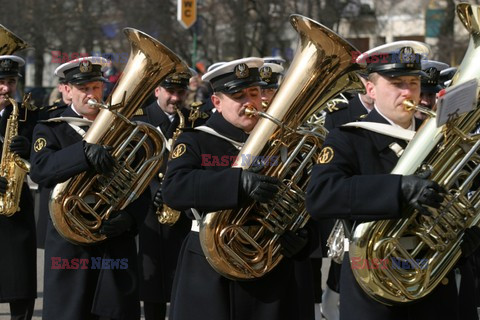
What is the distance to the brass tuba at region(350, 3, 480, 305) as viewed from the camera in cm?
499

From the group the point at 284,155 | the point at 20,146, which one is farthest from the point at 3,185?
the point at 284,155

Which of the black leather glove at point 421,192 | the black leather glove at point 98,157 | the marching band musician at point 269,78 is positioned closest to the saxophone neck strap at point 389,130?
the black leather glove at point 421,192

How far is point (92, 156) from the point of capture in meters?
6.57

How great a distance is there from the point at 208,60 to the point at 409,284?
2611cm

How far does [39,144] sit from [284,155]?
1988 mm

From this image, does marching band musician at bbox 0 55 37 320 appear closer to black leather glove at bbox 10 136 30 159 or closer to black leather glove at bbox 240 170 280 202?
black leather glove at bbox 10 136 30 159

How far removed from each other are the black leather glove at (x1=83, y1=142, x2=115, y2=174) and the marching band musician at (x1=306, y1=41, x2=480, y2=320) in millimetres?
1774

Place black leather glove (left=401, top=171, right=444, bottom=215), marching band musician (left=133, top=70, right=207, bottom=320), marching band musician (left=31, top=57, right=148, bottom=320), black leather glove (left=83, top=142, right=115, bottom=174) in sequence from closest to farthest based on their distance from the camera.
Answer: black leather glove (left=401, top=171, right=444, bottom=215) → black leather glove (left=83, top=142, right=115, bottom=174) → marching band musician (left=31, top=57, right=148, bottom=320) → marching band musician (left=133, top=70, right=207, bottom=320)

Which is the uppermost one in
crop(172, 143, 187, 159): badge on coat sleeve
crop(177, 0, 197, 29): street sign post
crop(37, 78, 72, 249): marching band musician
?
crop(172, 143, 187, 159): badge on coat sleeve

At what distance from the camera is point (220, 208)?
5652 millimetres

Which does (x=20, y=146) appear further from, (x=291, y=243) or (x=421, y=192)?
(x=421, y=192)

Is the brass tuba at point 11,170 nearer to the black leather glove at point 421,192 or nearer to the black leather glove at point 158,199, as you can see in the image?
the black leather glove at point 158,199

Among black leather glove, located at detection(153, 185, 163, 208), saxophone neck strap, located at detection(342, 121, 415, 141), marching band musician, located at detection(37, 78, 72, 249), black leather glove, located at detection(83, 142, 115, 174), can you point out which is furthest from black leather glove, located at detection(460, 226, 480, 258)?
marching band musician, located at detection(37, 78, 72, 249)

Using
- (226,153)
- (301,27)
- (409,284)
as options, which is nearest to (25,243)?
(226,153)
